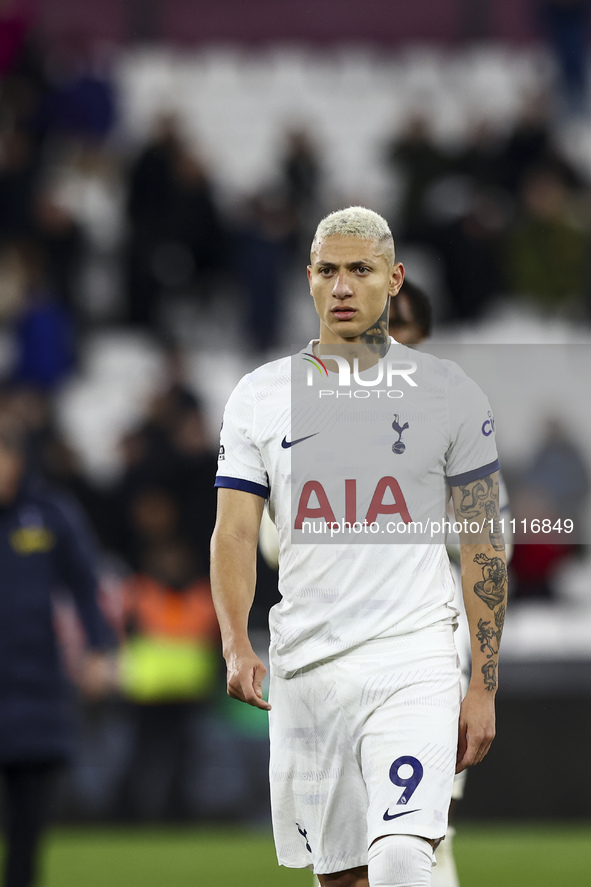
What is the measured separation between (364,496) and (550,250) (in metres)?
9.98

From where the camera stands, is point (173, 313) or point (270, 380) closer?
point (270, 380)

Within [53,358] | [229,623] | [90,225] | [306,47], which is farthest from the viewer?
[306,47]

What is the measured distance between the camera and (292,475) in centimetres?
399

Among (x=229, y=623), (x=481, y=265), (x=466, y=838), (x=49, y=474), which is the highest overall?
(x=481, y=265)

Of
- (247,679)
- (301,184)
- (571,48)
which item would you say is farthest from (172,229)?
(247,679)

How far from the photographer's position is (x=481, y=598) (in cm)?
391

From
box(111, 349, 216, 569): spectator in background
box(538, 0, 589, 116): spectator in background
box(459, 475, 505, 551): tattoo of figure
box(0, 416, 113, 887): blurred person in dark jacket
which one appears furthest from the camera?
box(538, 0, 589, 116): spectator in background

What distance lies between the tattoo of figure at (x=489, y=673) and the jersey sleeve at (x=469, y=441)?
1.65ft

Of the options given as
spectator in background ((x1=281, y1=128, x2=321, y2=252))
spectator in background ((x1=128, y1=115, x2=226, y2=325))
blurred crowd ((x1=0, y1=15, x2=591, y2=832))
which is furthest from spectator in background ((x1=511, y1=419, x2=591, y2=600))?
spectator in background ((x1=128, y1=115, x2=226, y2=325))

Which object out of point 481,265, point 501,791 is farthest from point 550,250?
point 501,791

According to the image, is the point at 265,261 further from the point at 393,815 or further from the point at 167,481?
the point at 393,815

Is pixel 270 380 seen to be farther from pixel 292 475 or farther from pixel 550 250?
pixel 550 250

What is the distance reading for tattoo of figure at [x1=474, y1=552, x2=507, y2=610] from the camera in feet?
12.8

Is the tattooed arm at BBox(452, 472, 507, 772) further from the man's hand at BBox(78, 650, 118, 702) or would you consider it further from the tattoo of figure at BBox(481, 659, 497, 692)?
the man's hand at BBox(78, 650, 118, 702)
